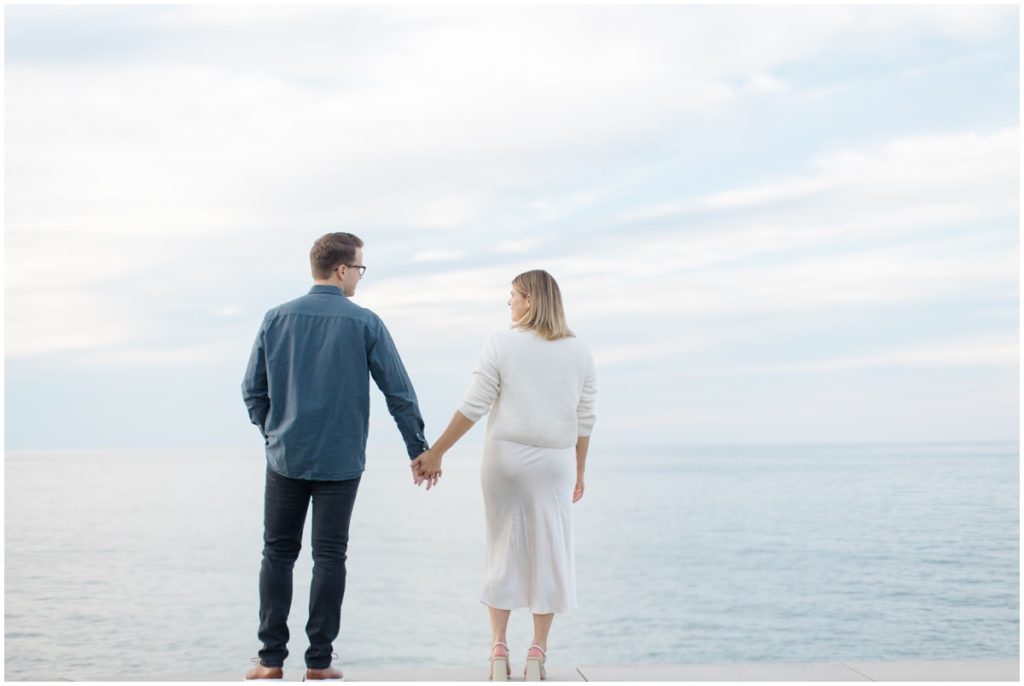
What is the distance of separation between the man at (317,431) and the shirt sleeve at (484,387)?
0.21m

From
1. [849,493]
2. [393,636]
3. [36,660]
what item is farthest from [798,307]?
[36,660]

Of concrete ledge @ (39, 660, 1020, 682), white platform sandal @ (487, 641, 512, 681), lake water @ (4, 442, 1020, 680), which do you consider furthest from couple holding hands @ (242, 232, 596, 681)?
lake water @ (4, 442, 1020, 680)

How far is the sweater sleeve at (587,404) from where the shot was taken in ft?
13.3

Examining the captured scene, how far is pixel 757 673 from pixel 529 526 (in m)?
1.12

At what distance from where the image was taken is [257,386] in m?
3.88

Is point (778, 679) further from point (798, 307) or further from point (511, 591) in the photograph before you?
point (798, 307)

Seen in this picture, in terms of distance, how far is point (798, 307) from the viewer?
324 ft

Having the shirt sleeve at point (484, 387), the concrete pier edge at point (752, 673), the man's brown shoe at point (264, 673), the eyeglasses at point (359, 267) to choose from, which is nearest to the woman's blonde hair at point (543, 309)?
the shirt sleeve at point (484, 387)

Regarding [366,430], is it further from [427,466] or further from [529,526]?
[529,526]

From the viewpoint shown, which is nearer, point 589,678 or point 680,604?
point 589,678

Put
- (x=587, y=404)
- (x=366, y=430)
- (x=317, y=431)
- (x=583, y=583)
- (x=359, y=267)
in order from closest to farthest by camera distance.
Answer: (x=317, y=431) → (x=366, y=430) → (x=359, y=267) → (x=587, y=404) → (x=583, y=583)

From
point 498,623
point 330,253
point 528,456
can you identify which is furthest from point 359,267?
point 498,623

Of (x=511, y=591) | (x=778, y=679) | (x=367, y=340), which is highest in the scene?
(x=367, y=340)

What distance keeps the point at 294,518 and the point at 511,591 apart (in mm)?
882
